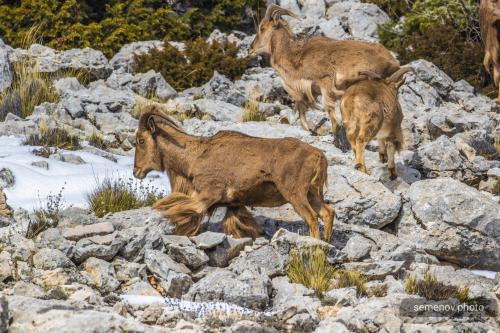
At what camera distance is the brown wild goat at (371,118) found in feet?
44.2

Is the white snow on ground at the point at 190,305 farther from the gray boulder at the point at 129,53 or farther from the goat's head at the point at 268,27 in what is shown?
the gray boulder at the point at 129,53

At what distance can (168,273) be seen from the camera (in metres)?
9.84

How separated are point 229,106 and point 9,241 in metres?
8.16

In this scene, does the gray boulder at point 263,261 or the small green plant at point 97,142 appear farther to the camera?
the small green plant at point 97,142

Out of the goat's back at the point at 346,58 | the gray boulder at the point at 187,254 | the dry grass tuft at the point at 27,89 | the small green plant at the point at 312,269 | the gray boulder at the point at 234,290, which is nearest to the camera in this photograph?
the gray boulder at the point at 234,290

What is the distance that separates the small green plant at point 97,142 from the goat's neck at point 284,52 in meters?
3.41

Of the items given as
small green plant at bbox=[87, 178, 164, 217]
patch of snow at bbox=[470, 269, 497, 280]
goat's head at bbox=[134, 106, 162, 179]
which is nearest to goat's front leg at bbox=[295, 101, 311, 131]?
small green plant at bbox=[87, 178, 164, 217]

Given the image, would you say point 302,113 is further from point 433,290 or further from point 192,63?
point 433,290

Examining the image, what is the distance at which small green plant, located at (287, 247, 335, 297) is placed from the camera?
974 cm

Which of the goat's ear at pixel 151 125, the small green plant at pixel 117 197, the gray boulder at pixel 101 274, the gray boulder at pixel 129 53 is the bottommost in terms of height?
the gray boulder at pixel 129 53

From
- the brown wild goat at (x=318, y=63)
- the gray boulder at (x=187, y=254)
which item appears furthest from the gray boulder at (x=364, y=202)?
the brown wild goat at (x=318, y=63)

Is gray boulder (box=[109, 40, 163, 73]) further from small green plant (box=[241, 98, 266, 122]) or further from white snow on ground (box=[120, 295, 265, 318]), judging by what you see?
white snow on ground (box=[120, 295, 265, 318])

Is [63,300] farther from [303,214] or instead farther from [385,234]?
[385,234]

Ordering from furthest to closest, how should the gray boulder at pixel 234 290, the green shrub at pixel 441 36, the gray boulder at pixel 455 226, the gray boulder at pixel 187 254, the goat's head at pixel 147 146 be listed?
the green shrub at pixel 441 36 < the goat's head at pixel 147 146 < the gray boulder at pixel 455 226 < the gray boulder at pixel 187 254 < the gray boulder at pixel 234 290
